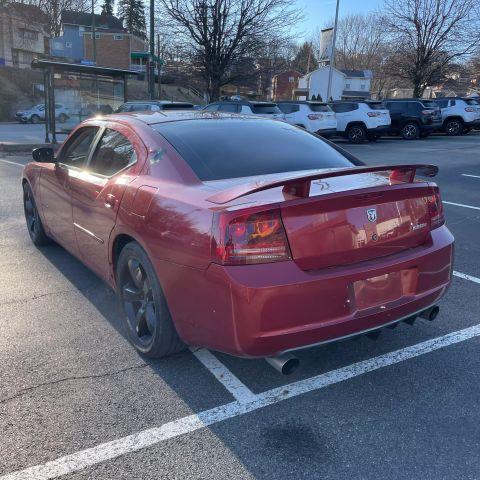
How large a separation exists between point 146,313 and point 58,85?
1426 centimetres

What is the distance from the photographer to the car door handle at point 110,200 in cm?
335

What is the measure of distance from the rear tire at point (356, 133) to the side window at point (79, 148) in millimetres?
17188

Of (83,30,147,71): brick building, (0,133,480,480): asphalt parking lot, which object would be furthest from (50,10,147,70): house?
(0,133,480,480): asphalt parking lot

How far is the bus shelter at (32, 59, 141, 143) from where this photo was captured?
14999 mm

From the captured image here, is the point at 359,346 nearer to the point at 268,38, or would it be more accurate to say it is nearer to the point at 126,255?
the point at 126,255

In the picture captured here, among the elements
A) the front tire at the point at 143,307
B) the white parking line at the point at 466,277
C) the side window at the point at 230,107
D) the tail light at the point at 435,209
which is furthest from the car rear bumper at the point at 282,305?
the side window at the point at 230,107

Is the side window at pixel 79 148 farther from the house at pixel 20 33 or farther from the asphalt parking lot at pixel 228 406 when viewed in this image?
the house at pixel 20 33

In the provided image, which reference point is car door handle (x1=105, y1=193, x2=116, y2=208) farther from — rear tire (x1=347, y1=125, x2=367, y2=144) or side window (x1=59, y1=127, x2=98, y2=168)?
rear tire (x1=347, y1=125, x2=367, y2=144)

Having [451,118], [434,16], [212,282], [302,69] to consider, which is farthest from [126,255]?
[302,69]

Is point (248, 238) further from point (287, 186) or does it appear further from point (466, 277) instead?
point (466, 277)

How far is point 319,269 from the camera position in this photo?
2.53 meters

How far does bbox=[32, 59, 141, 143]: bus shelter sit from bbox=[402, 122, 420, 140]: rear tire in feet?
42.1

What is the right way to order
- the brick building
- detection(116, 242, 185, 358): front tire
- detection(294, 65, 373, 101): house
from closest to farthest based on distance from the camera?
detection(116, 242, 185, 358): front tire, detection(294, 65, 373, 101): house, the brick building

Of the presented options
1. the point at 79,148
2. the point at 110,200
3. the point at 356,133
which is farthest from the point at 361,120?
the point at 110,200
